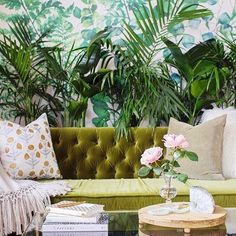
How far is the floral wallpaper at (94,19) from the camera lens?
13.0 ft

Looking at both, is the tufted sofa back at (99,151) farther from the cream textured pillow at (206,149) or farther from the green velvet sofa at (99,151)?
the cream textured pillow at (206,149)

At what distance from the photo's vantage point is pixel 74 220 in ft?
7.32

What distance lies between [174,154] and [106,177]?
4.15 ft

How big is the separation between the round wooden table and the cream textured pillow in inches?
39.7

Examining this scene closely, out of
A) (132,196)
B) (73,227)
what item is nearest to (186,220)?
(73,227)

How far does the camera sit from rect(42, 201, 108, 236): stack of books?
7.06 ft

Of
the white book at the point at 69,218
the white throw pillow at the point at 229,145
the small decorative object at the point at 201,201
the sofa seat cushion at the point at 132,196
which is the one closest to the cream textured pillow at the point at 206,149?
the white throw pillow at the point at 229,145

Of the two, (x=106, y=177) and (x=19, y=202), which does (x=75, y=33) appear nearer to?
(x=106, y=177)

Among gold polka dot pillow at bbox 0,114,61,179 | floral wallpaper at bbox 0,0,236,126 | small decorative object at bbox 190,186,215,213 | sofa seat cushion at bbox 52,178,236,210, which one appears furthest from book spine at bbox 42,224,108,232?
floral wallpaper at bbox 0,0,236,126

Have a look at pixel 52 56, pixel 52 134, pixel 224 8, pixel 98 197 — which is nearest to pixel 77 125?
pixel 52 134

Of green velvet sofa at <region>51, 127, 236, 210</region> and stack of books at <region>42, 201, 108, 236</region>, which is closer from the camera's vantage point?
stack of books at <region>42, 201, 108, 236</region>

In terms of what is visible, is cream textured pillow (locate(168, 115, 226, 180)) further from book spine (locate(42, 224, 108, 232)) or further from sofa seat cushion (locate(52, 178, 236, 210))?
book spine (locate(42, 224, 108, 232))

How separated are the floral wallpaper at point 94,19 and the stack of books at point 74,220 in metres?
1.69

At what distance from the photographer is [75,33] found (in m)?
3.97
